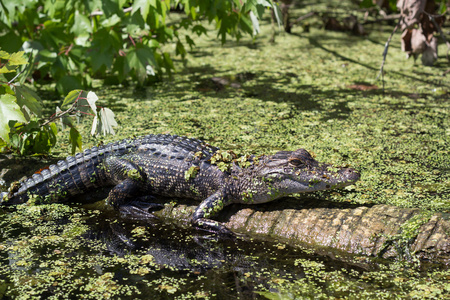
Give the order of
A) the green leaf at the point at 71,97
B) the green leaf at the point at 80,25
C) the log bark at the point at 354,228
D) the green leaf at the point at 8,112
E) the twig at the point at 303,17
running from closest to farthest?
the green leaf at the point at 8,112 → the log bark at the point at 354,228 → the green leaf at the point at 71,97 → the green leaf at the point at 80,25 → the twig at the point at 303,17

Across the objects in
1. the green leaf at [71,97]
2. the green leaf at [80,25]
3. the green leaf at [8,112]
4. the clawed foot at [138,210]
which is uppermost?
the green leaf at [80,25]

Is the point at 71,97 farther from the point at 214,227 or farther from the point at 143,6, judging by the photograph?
the point at 143,6

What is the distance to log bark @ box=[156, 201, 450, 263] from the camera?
2.52m

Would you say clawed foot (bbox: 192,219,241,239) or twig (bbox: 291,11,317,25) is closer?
clawed foot (bbox: 192,219,241,239)

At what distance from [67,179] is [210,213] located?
1140 mm

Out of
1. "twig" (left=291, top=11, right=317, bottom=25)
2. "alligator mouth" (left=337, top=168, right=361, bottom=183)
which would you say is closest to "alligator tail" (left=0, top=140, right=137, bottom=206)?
"alligator mouth" (left=337, top=168, right=361, bottom=183)

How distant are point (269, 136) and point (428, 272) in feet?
7.29

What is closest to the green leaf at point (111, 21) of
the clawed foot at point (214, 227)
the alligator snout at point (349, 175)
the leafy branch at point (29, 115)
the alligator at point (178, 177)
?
the leafy branch at point (29, 115)

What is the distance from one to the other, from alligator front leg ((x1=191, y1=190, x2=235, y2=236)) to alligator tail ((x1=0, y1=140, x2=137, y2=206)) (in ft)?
2.59

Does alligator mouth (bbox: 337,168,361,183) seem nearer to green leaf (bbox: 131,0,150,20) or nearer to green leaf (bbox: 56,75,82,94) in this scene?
green leaf (bbox: 131,0,150,20)

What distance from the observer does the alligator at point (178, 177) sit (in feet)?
9.61

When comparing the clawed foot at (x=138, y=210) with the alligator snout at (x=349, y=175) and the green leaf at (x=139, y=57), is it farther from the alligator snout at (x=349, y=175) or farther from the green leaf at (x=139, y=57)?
the green leaf at (x=139, y=57)

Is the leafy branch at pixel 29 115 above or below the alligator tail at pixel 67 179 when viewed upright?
above

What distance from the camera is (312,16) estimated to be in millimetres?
9305
